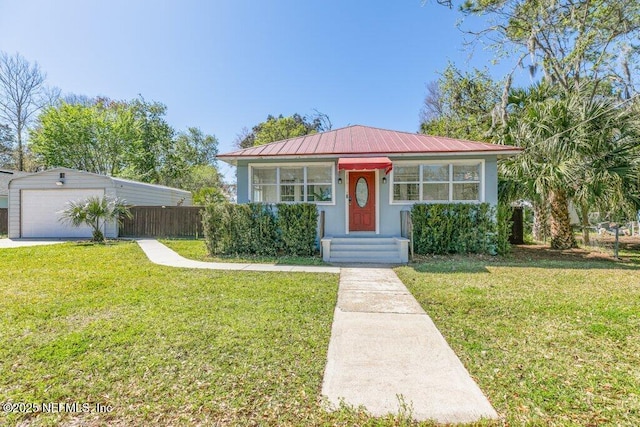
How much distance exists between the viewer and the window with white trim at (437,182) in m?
9.80

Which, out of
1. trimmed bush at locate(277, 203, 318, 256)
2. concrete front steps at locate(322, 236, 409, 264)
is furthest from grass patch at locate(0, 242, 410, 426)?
trimmed bush at locate(277, 203, 318, 256)

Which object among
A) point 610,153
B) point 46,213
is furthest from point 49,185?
point 610,153

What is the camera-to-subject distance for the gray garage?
14.7 meters

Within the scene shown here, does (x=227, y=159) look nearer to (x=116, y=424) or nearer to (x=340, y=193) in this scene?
(x=340, y=193)

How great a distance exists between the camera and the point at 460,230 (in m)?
9.32

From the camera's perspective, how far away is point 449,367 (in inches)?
113

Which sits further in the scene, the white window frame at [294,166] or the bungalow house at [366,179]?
the white window frame at [294,166]

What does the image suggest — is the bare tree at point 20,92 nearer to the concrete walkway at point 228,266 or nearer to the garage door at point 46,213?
the garage door at point 46,213

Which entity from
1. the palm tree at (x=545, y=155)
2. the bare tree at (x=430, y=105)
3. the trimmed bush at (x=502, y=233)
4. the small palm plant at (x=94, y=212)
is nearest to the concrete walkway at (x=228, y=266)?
the trimmed bush at (x=502, y=233)

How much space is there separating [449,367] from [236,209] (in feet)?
26.1

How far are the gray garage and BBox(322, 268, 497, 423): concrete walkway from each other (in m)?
15.4

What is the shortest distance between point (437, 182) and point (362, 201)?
259 centimetres

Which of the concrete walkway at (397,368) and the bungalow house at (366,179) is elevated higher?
the bungalow house at (366,179)

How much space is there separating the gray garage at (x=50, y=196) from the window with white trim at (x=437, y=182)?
1393cm
